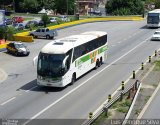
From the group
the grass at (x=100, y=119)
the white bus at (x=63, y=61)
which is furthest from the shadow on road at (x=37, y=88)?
the grass at (x=100, y=119)

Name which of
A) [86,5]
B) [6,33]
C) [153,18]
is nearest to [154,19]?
[153,18]

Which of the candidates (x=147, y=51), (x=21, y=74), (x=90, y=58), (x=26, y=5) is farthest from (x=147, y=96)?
(x=26, y=5)

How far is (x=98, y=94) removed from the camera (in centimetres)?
2717

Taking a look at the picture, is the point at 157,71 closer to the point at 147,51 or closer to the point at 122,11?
the point at 147,51

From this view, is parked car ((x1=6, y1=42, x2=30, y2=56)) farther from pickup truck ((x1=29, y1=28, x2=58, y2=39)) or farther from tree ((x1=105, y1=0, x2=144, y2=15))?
tree ((x1=105, y1=0, x2=144, y2=15))

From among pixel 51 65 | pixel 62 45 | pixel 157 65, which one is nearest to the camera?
pixel 51 65

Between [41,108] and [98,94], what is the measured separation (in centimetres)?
470

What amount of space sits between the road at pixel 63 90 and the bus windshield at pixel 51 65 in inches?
50.0

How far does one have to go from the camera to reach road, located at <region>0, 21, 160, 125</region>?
2339cm

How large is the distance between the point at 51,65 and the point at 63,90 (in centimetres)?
202

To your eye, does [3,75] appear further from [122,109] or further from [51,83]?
[122,109]

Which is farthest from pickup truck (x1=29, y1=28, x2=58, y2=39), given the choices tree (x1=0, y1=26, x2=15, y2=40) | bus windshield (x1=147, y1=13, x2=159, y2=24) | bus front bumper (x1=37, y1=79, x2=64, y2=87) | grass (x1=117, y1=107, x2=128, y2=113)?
grass (x1=117, y1=107, x2=128, y2=113)

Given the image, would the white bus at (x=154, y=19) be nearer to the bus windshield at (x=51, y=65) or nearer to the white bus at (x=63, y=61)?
the white bus at (x=63, y=61)

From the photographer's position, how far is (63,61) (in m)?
27.9
